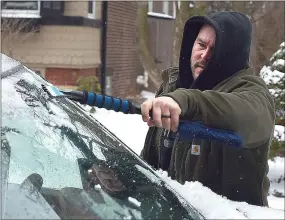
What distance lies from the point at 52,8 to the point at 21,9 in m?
1.14

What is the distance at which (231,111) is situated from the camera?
143 cm

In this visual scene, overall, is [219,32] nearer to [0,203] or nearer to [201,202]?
[201,202]

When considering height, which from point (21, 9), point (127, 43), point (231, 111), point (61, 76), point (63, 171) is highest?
point (21, 9)

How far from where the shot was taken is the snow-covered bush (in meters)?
→ 5.50

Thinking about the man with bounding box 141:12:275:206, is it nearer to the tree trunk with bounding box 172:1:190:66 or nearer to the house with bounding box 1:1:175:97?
the tree trunk with bounding box 172:1:190:66

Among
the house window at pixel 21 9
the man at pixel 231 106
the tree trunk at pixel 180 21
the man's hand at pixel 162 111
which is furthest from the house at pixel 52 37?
the man's hand at pixel 162 111

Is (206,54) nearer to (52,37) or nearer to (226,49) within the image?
(226,49)

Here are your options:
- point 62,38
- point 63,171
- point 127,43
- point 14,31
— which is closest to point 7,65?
point 63,171

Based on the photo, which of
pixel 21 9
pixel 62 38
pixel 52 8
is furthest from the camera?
pixel 21 9

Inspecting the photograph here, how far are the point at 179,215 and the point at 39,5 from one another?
9510 mm

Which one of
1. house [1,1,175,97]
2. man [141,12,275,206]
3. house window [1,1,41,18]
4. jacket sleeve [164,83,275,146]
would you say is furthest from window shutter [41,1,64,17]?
jacket sleeve [164,83,275,146]

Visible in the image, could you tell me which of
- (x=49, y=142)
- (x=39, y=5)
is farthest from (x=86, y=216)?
(x=39, y=5)

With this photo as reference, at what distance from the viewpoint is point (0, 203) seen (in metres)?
1.08

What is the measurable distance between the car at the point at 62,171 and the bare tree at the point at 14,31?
8.82 m
